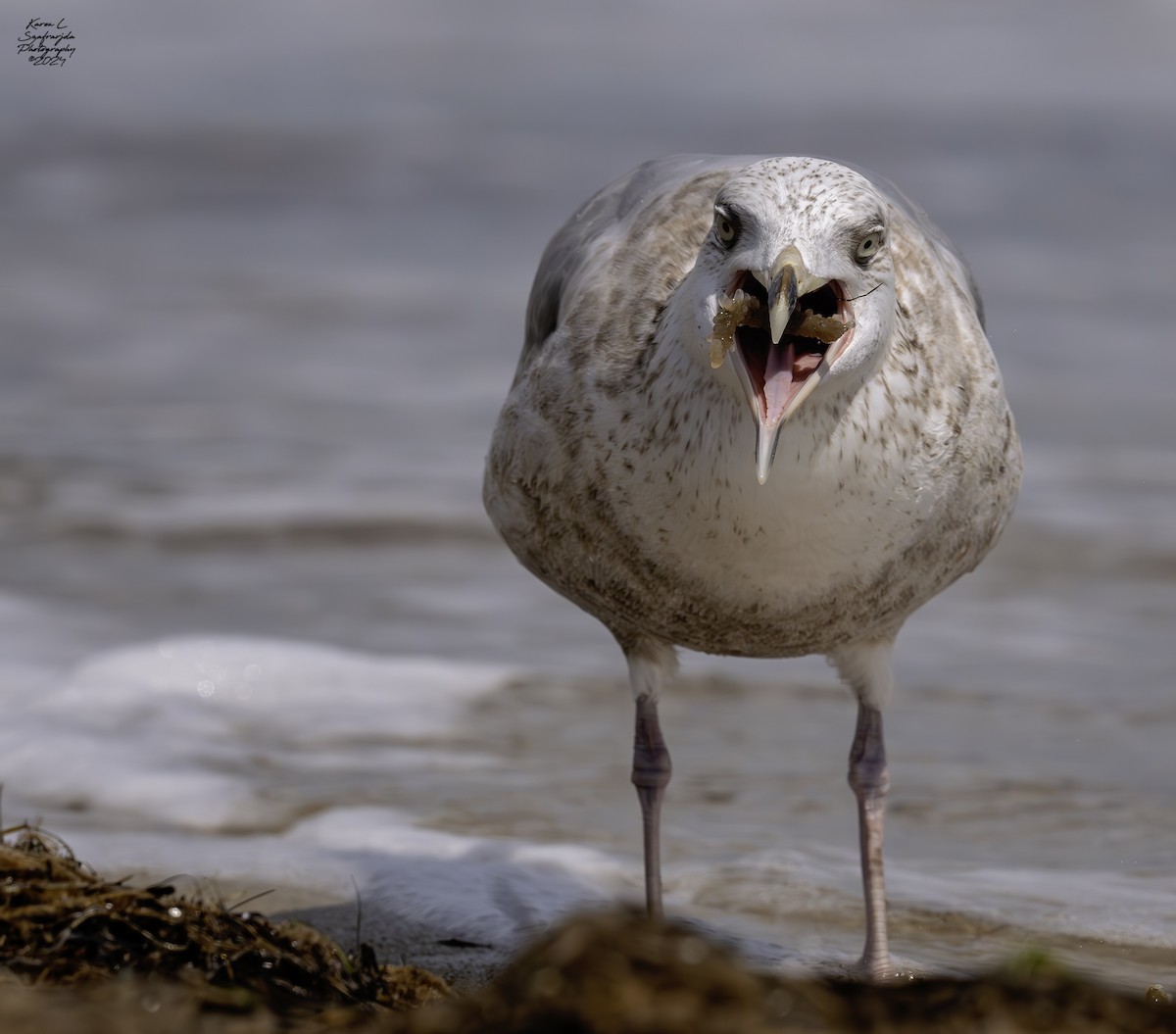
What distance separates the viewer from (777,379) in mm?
3520

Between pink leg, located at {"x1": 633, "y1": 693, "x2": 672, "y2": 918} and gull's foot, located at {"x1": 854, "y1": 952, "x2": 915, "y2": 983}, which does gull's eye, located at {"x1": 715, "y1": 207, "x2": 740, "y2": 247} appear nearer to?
pink leg, located at {"x1": 633, "y1": 693, "x2": 672, "y2": 918}

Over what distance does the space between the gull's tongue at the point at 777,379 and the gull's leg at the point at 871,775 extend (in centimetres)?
159

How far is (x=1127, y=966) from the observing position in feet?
15.0

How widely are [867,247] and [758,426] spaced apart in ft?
1.71

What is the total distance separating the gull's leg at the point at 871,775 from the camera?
4695 millimetres

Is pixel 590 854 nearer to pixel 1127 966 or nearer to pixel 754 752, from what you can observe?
pixel 754 752

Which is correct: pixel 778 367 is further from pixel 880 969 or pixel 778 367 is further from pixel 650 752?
pixel 650 752

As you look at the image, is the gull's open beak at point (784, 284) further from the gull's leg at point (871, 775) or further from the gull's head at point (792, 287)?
the gull's leg at point (871, 775)

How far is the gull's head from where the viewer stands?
349 centimetres

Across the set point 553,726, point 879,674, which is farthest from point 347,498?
point 879,674

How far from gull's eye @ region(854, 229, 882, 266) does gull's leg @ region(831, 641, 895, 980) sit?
150cm
